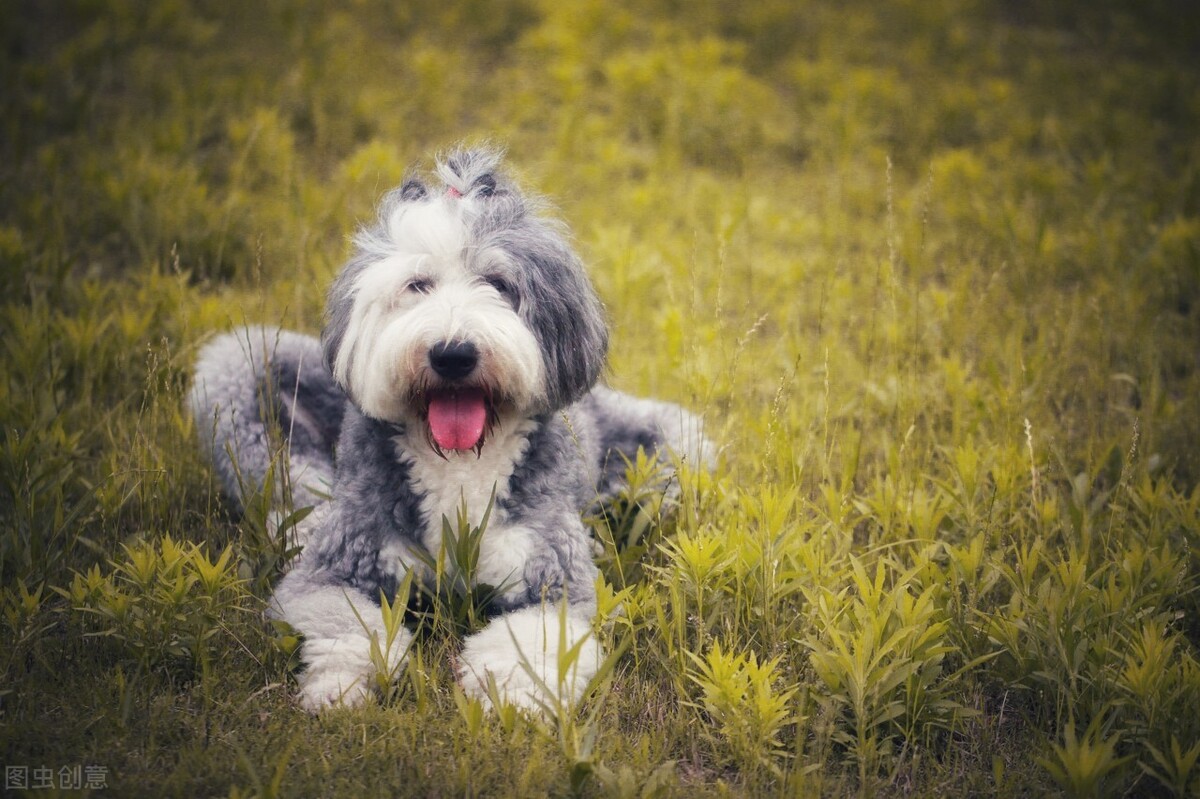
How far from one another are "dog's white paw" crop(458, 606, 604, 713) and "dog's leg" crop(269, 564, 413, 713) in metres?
0.21

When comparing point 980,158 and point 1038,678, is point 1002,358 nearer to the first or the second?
point 1038,678

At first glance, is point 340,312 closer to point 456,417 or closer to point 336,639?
point 456,417

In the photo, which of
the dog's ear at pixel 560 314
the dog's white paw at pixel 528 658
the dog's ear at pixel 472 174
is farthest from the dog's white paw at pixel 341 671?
the dog's ear at pixel 472 174

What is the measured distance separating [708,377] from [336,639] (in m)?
2.03

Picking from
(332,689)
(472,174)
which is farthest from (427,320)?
(332,689)

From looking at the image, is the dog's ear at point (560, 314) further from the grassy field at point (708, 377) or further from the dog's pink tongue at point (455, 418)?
the grassy field at point (708, 377)

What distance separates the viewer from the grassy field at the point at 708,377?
2.62 meters

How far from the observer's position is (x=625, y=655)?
3.01 meters

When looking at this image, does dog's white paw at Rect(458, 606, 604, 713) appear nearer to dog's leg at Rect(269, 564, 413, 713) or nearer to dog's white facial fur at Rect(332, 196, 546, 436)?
dog's leg at Rect(269, 564, 413, 713)

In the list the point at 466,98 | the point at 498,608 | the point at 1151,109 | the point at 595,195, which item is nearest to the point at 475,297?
the point at 498,608

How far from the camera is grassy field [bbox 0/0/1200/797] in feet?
8.61

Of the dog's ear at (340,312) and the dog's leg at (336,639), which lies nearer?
the dog's leg at (336,639)

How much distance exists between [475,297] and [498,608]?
940 mm

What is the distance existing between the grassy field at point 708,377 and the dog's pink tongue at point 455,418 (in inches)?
22.0
